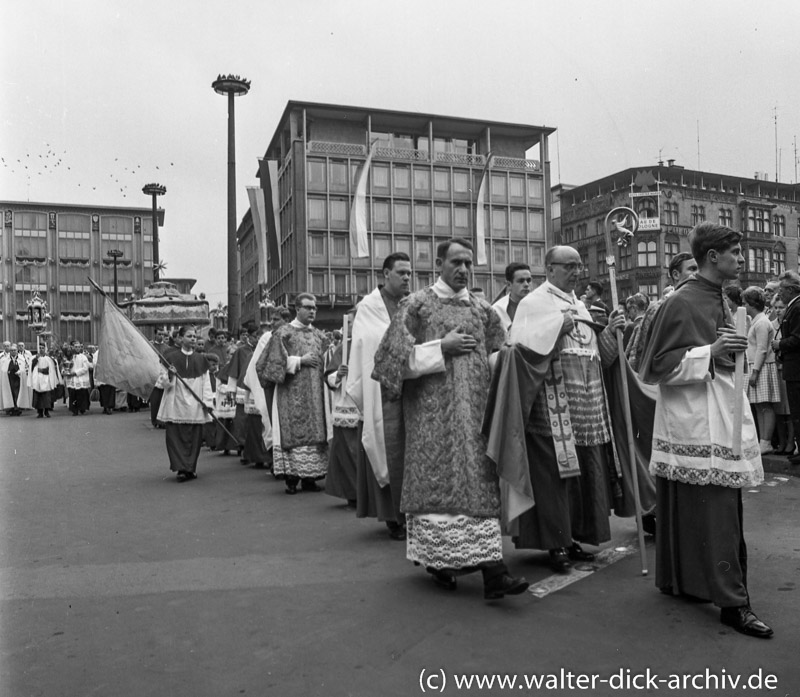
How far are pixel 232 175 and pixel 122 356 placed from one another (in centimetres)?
904

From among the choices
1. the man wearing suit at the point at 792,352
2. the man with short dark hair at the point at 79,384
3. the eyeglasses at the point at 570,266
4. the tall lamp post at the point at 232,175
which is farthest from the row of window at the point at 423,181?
the eyeglasses at the point at 570,266

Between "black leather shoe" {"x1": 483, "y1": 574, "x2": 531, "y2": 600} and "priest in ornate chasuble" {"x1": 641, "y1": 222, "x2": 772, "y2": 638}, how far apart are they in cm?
78

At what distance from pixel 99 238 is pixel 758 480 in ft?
251

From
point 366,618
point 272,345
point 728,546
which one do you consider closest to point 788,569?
point 728,546

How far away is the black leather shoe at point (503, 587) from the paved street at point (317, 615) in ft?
0.22

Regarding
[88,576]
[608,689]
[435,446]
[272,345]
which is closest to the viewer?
[608,689]

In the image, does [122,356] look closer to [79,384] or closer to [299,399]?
[299,399]

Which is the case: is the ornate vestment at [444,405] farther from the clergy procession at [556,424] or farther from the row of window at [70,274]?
the row of window at [70,274]

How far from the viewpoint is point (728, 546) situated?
402 centimetres

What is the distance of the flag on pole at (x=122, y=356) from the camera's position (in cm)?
933

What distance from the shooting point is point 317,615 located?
4363 millimetres

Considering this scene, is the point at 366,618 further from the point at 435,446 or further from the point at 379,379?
the point at 379,379

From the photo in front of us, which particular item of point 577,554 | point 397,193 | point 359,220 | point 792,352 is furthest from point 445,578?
point 397,193

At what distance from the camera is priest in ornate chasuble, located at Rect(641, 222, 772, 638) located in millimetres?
4008
